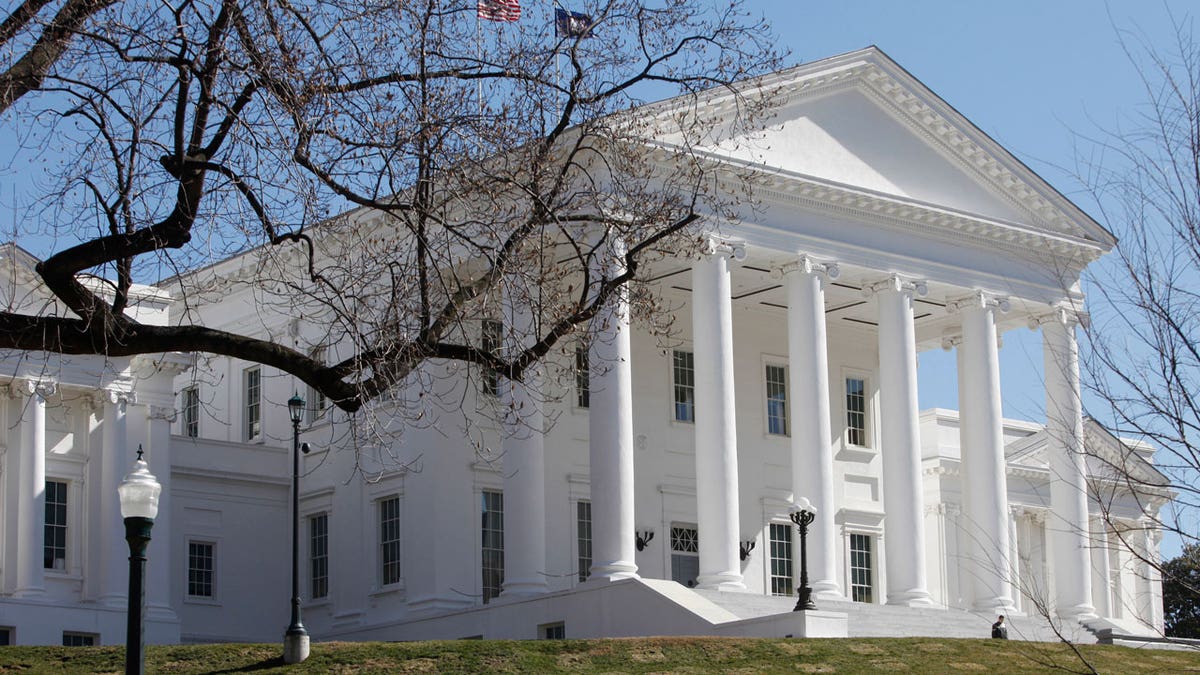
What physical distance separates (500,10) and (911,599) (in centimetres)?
2326

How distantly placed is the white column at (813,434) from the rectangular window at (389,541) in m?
10.1

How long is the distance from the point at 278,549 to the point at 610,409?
13425 mm

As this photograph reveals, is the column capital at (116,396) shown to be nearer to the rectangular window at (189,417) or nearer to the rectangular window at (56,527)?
the rectangular window at (56,527)

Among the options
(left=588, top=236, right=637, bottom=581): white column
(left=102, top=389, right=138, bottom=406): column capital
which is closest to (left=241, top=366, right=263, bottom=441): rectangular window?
(left=102, top=389, right=138, bottom=406): column capital

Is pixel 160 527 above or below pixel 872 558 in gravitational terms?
above

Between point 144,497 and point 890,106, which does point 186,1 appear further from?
point 890,106

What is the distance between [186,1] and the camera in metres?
16.9

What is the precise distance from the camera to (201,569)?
45906 mm

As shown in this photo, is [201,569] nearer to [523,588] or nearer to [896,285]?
[523,588]

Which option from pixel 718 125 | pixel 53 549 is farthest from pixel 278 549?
pixel 718 125

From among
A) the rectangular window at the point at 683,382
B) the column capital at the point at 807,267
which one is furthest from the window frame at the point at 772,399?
the column capital at the point at 807,267

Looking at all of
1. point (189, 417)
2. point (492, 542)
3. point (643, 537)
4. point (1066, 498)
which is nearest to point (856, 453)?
point (1066, 498)

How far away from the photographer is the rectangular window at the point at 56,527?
138 ft

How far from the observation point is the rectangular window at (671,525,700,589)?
46688 millimetres
